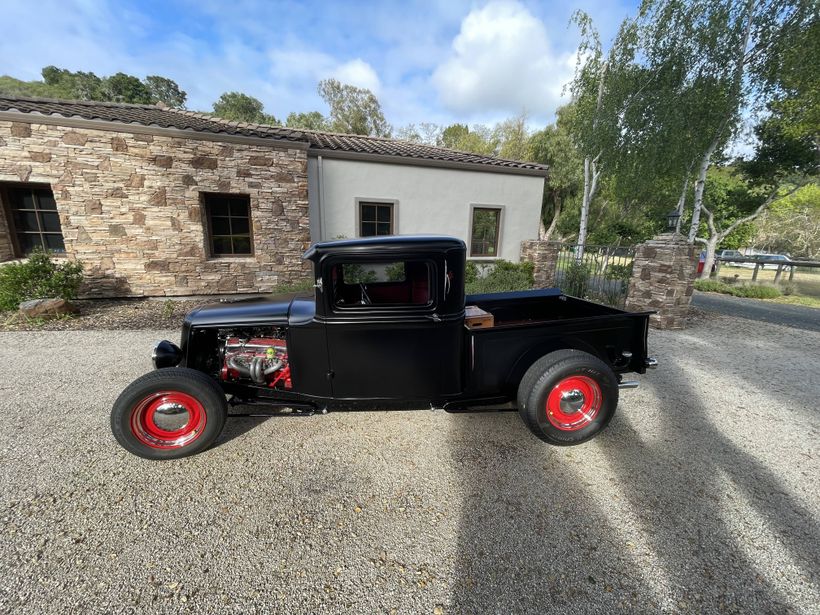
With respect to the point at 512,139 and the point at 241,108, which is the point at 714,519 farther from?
the point at 241,108

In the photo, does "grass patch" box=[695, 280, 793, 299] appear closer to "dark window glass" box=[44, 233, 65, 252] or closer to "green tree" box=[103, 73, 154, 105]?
"dark window glass" box=[44, 233, 65, 252]

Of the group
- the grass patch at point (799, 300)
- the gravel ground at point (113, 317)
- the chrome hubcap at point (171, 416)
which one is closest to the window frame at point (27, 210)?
the gravel ground at point (113, 317)

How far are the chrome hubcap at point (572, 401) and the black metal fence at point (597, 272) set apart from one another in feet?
18.0

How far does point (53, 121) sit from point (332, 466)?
9130mm

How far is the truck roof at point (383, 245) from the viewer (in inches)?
96.4

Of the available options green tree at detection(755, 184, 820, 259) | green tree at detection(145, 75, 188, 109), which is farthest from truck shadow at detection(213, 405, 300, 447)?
green tree at detection(145, 75, 188, 109)

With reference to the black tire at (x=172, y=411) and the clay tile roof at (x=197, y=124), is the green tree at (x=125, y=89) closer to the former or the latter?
the clay tile roof at (x=197, y=124)

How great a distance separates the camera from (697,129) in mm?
9102

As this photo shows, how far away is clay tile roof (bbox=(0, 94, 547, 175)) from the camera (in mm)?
6691

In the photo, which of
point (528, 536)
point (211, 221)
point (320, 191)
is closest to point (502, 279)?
point (320, 191)

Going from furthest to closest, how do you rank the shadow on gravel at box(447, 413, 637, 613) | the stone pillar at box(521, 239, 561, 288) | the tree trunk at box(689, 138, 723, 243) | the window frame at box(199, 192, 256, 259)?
the tree trunk at box(689, 138, 723, 243) < the stone pillar at box(521, 239, 561, 288) < the window frame at box(199, 192, 256, 259) < the shadow on gravel at box(447, 413, 637, 613)

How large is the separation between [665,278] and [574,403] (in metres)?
4.95

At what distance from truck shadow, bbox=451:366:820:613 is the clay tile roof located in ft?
26.9

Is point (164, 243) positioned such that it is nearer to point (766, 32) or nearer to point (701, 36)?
point (701, 36)
